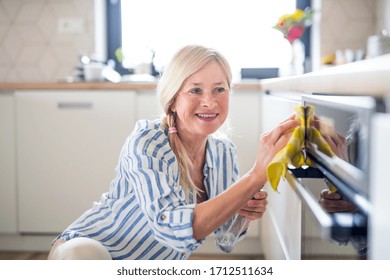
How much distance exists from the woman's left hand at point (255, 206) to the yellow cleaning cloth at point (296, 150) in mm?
109

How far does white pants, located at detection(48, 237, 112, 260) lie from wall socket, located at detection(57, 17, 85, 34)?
103 cm

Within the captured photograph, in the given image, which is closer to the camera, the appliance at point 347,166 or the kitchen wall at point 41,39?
the appliance at point 347,166

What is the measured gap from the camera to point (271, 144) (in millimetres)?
505

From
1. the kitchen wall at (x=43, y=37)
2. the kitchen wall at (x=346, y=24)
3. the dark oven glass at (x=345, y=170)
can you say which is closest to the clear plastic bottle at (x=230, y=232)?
the dark oven glass at (x=345, y=170)

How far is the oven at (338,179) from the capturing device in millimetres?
323

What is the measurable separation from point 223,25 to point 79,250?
93 cm

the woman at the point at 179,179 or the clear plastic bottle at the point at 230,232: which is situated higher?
the woman at the point at 179,179

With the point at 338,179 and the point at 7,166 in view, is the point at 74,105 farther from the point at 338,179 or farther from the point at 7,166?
the point at 338,179

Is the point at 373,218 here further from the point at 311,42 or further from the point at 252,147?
the point at 311,42

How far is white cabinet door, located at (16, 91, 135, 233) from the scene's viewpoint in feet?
3.94

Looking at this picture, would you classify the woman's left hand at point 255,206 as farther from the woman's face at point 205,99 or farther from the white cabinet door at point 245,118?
the white cabinet door at point 245,118

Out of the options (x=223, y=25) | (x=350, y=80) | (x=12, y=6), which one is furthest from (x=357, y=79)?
(x=12, y=6)

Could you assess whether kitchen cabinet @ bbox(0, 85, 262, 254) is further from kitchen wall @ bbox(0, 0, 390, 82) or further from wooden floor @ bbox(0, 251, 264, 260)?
kitchen wall @ bbox(0, 0, 390, 82)
